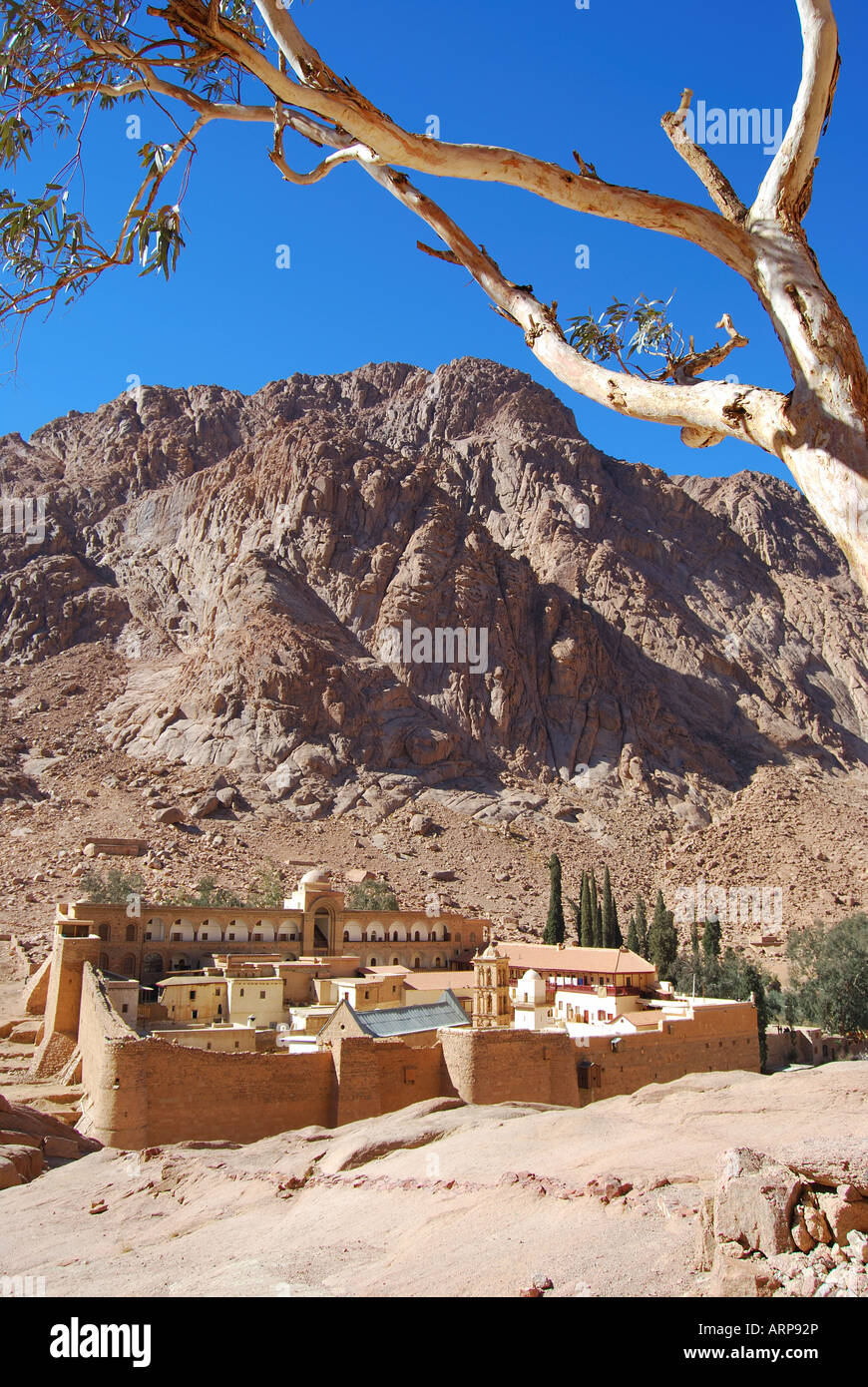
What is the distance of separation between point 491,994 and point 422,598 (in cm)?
5726

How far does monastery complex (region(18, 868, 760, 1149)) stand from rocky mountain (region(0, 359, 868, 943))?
55.3 feet

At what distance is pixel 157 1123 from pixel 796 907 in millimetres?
47900

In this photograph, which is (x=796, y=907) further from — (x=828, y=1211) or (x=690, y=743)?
(x=828, y=1211)

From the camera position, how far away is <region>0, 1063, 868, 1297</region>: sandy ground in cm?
964

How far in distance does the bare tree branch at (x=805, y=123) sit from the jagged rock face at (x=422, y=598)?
6467 cm

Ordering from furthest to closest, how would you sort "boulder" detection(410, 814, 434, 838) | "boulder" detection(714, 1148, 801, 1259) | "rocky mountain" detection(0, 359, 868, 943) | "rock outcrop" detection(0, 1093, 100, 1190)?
1. "rocky mountain" detection(0, 359, 868, 943)
2. "boulder" detection(410, 814, 434, 838)
3. "rock outcrop" detection(0, 1093, 100, 1190)
4. "boulder" detection(714, 1148, 801, 1259)

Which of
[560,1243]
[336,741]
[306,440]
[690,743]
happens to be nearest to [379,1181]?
[560,1243]

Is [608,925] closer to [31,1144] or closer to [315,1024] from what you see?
[315,1024]

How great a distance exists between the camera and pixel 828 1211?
7.12 metres

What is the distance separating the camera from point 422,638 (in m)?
81.1

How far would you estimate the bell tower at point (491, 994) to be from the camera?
87.9 ft
